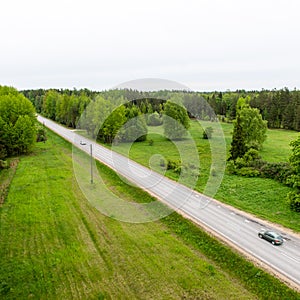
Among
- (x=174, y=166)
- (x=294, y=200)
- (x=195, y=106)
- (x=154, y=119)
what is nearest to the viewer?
(x=294, y=200)

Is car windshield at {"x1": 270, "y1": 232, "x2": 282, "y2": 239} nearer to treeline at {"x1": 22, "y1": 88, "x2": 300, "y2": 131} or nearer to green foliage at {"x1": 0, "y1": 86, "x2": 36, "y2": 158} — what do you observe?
green foliage at {"x1": 0, "y1": 86, "x2": 36, "y2": 158}

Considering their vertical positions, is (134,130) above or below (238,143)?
above

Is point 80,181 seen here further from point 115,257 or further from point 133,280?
point 133,280

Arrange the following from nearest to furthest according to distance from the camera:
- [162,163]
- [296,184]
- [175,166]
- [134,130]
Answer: [296,184], [175,166], [162,163], [134,130]

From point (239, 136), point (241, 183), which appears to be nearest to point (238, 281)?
point (241, 183)

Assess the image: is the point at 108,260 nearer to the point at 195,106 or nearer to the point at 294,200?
the point at 294,200

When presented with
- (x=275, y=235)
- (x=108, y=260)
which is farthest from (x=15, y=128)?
(x=275, y=235)
